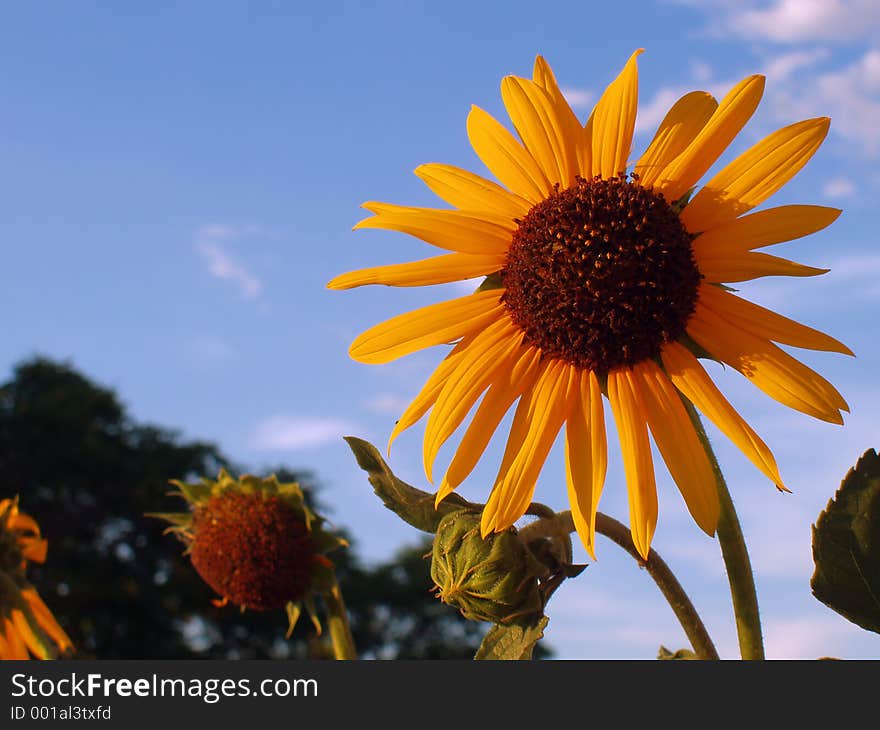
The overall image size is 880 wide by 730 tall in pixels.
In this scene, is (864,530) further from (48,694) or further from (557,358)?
(48,694)

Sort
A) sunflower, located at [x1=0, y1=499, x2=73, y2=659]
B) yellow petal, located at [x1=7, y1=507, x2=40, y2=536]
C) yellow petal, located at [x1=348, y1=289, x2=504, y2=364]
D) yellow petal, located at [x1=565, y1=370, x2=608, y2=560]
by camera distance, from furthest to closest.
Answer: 1. yellow petal, located at [x1=7, y1=507, x2=40, y2=536]
2. sunflower, located at [x1=0, y1=499, x2=73, y2=659]
3. yellow petal, located at [x1=348, y1=289, x2=504, y2=364]
4. yellow petal, located at [x1=565, y1=370, x2=608, y2=560]

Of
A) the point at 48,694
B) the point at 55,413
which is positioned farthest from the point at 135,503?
the point at 48,694

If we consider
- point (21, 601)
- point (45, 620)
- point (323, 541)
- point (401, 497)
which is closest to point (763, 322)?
point (401, 497)

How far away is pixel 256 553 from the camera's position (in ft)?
10.9

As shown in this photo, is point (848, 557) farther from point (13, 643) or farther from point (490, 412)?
point (13, 643)

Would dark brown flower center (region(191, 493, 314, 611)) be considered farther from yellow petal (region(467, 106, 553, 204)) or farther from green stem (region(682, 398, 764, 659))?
green stem (region(682, 398, 764, 659))

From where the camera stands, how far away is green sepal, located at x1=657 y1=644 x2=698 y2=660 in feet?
6.97

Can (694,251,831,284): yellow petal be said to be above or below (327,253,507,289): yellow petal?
below

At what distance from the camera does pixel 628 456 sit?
1.92m

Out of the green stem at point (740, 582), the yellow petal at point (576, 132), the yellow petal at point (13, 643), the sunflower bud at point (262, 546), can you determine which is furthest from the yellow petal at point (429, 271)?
the yellow petal at point (13, 643)

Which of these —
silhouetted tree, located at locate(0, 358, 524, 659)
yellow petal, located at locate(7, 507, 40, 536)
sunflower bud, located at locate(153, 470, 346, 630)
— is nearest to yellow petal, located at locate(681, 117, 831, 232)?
sunflower bud, located at locate(153, 470, 346, 630)

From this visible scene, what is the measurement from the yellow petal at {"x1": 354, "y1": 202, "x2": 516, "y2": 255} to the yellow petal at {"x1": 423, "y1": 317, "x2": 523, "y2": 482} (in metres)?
0.16

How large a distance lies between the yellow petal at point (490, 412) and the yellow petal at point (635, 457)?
6.3 inches

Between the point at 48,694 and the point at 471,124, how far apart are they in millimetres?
1493
